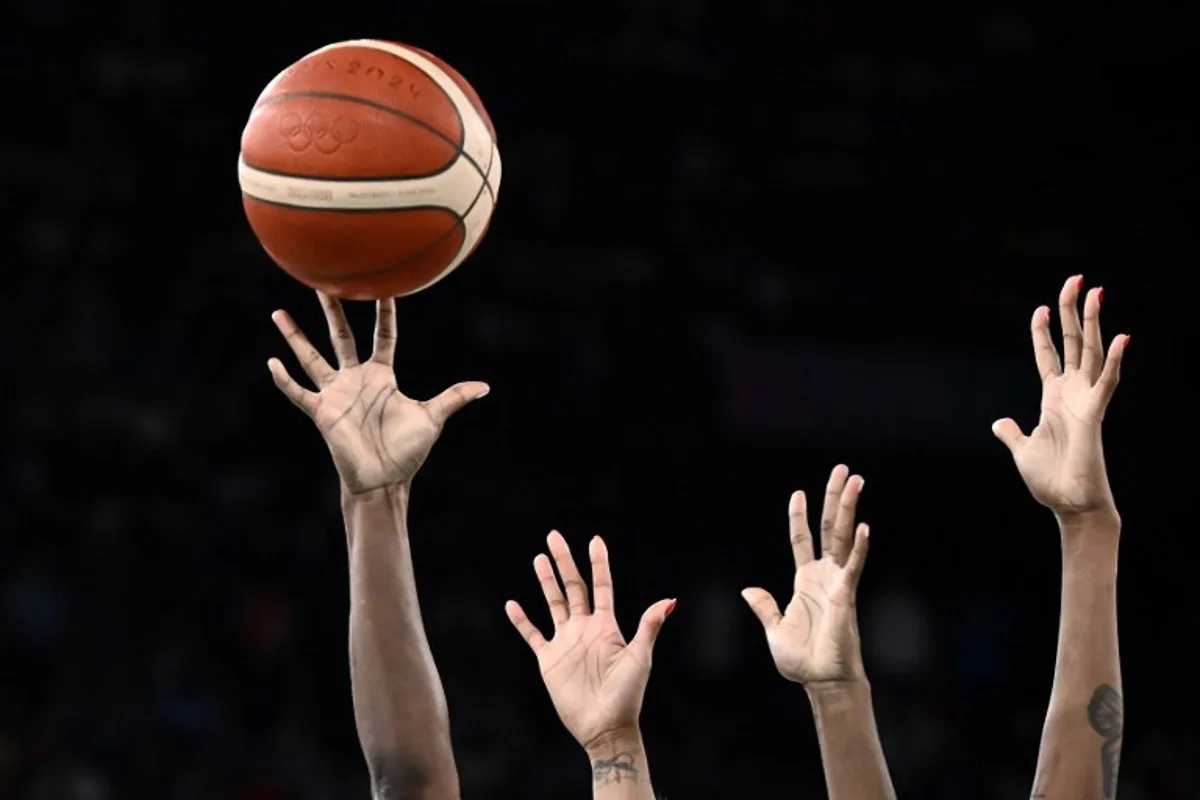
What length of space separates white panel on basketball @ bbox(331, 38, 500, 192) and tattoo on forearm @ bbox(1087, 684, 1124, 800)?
1937mm

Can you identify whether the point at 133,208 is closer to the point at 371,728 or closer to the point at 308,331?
the point at 308,331

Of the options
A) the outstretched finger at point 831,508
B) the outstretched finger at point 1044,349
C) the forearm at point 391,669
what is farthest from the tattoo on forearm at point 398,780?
the outstretched finger at point 1044,349

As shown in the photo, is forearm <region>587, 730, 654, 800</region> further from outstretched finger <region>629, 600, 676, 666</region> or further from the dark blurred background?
the dark blurred background

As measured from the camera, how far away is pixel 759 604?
4.21 meters

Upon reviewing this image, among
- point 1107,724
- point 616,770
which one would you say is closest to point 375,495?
point 616,770

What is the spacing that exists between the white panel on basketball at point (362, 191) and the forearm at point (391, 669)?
696 mm

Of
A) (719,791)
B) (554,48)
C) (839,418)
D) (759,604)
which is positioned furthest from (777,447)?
(759,604)

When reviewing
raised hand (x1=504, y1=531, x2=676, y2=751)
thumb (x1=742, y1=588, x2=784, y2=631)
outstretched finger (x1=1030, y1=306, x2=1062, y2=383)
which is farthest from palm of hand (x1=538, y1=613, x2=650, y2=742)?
outstretched finger (x1=1030, y1=306, x2=1062, y2=383)

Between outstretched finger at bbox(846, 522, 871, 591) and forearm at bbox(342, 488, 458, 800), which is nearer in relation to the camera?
outstretched finger at bbox(846, 522, 871, 591)

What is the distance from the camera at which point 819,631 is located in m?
4.11

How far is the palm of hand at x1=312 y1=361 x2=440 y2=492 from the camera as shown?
438 centimetres

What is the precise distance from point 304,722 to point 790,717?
2509 mm

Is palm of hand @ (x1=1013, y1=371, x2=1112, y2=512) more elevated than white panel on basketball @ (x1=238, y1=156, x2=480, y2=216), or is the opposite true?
white panel on basketball @ (x1=238, y1=156, x2=480, y2=216)

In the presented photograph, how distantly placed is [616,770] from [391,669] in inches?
24.6
